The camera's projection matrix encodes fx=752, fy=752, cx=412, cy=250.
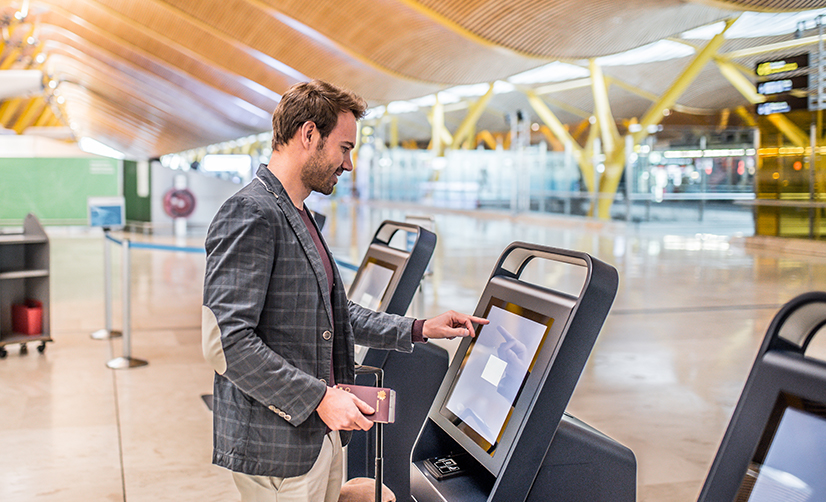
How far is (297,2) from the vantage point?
90.7 ft

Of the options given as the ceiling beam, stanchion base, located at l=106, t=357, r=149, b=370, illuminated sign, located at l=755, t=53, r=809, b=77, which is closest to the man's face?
stanchion base, located at l=106, t=357, r=149, b=370

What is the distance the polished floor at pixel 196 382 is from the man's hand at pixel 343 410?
2227mm

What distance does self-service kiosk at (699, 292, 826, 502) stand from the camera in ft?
4.00

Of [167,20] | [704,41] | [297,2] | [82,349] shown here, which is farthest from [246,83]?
[82,349]

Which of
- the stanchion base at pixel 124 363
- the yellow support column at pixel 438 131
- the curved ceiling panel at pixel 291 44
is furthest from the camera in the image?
the yellow support column at pixel 438 131

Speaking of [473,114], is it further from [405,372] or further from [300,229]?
[300,229]

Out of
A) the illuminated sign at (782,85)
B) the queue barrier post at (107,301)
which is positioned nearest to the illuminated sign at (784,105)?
the illuminated sign at (782,85)

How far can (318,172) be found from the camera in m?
1.97

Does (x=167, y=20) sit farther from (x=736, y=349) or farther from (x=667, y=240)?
(x=736, y=349)

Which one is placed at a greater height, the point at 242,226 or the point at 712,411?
the point at 242,226

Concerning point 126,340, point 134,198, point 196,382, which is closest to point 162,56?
point 134,198

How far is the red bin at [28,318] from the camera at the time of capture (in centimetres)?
682

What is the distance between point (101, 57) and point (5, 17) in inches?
929

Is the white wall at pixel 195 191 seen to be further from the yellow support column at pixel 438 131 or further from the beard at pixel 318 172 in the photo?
the beard at pixel 318 172
